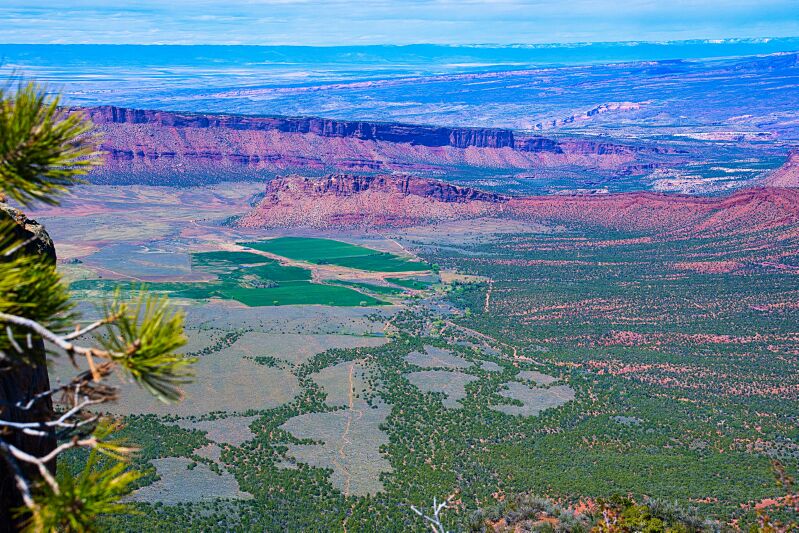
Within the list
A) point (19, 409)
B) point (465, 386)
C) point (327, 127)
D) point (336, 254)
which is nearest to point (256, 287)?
point (336, 254)

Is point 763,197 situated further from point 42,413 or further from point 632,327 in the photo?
point 42,413

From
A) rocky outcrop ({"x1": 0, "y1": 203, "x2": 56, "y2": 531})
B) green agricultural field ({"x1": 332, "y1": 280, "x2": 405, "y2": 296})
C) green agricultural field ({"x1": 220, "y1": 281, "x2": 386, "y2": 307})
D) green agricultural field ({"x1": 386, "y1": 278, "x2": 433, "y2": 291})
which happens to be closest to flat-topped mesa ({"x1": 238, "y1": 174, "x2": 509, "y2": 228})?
green agricultural field ({"x1": 386, "y1": 278, "x2": 433, "y2": 291})

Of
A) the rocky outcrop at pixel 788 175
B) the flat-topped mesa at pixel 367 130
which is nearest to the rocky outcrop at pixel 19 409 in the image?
the rocky outcrop at pixel 788 175

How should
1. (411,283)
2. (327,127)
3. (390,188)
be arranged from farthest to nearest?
(327,127) → (390,188) → (411,283)

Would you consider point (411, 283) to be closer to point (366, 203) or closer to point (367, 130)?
point (366, 203)

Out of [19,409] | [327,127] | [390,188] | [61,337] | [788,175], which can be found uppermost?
[61,337]

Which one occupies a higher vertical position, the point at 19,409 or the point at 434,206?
the point at 19,409

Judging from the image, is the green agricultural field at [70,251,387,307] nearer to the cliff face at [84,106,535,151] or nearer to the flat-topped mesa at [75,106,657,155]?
the cliff face at [84,106,535,151]
